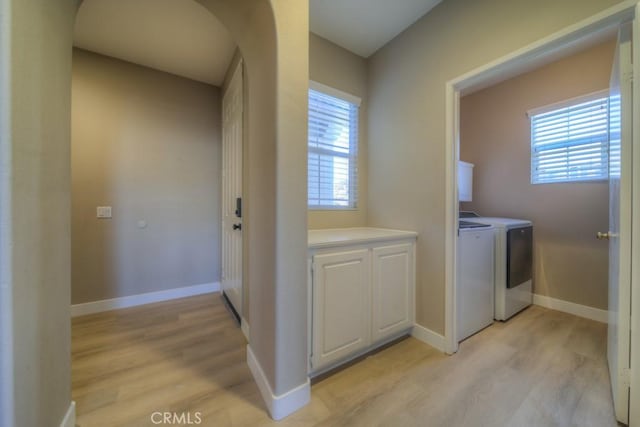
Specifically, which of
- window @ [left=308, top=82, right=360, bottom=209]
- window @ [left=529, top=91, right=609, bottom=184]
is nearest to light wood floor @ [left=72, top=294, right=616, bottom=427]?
window @ [left=308, top=82, right=360, bottom=209]

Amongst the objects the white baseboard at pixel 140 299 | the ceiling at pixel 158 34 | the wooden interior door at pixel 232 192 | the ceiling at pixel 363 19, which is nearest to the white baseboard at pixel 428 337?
the wooden interior door at pixel 232 192

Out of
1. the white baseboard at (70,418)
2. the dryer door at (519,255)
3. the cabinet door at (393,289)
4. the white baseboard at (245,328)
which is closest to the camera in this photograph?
the white baseboard at (70,418)

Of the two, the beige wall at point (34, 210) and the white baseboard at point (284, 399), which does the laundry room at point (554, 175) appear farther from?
the beige wall at point (34, 210)

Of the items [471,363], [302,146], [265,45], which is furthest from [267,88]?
[471,363]

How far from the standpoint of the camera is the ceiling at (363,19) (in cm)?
186

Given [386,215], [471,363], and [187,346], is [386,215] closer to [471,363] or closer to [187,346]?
[471,363]

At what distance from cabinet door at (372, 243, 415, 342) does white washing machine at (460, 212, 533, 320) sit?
96 centimetres

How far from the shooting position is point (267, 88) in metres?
1.30

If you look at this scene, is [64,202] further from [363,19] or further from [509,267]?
[509,267]

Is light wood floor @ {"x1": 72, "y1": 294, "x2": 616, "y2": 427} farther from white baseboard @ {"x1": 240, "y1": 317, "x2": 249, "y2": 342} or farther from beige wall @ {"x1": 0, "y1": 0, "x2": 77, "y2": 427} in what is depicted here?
beige wall @ {"x1": 0, "y1": 0, "x2": 77, "y2": 427}

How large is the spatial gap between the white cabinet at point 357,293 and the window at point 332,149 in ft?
2.25

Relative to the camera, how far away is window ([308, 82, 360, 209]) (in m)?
2.21

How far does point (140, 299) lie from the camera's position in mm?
2652

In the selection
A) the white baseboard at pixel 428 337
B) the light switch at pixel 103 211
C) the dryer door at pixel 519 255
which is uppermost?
the light switch at pixel 103 211
